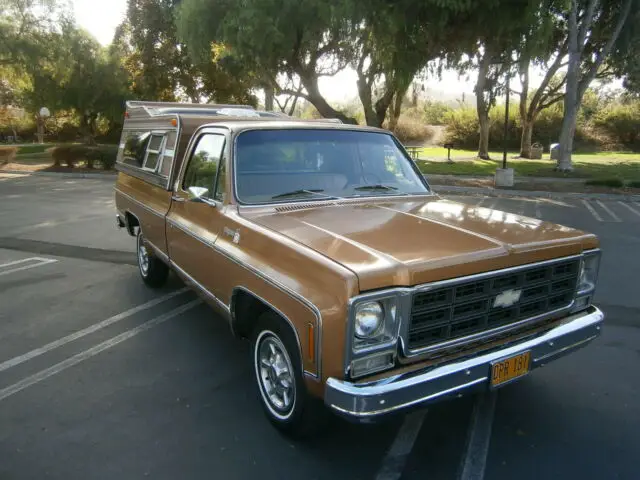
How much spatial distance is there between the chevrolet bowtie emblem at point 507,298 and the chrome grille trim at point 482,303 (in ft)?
0.10

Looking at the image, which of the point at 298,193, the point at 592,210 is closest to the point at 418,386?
the point at 298,193

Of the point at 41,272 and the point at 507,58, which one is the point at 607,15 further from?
the point at 41,272

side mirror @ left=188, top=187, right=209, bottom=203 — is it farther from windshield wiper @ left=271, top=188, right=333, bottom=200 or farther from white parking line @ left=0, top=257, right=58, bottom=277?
white parking line @ left=0, top=257, right=58, bottom=277

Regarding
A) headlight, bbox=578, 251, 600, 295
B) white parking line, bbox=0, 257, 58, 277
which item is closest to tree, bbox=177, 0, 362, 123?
white parking line, bbox=0, 257, 58, 277

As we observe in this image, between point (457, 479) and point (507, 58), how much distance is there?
18.2m

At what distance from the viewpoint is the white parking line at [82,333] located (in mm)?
4301

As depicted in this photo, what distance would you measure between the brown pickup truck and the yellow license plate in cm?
1

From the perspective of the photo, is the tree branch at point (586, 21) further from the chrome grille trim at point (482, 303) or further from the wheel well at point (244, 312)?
the wheel well at point (244, 312)

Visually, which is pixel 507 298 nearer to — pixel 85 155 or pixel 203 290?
pixel 203 290

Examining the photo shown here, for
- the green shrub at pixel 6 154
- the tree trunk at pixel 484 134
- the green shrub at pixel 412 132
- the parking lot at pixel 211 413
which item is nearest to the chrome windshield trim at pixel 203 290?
the parking lot at pixel 211 413

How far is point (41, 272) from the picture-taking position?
690cm

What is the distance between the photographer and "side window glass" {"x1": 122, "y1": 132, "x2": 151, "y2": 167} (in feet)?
20.0

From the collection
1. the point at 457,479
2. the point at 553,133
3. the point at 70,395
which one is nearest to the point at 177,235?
the point at 70,395

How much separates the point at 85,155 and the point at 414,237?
2368 cm
